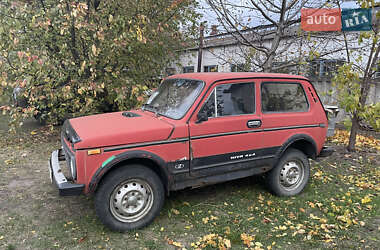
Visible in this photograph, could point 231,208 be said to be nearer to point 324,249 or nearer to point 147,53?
point 324,249

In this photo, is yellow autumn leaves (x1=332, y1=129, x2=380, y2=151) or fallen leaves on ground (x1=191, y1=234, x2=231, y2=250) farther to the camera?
yellow autumn leaves (x1=332, y1=129, x2=380, y2=151)

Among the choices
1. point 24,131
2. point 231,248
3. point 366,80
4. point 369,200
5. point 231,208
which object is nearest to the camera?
point 231,248

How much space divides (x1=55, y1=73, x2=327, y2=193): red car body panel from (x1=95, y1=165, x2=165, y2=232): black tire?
20 cm

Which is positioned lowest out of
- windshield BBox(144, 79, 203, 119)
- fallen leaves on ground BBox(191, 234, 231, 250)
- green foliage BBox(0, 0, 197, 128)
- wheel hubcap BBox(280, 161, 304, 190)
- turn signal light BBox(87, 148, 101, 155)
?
fallen leaves on ground BBox(191, 234, 231, 250)

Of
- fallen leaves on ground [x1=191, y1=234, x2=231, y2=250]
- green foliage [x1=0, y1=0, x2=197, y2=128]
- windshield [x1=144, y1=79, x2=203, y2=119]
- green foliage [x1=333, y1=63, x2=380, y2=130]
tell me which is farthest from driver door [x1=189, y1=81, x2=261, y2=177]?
green foliage [x1=333, y1=63, x2=380, y2=130]

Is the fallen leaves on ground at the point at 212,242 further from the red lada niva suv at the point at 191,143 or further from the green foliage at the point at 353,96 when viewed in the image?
the green foliage at the point at 353,96

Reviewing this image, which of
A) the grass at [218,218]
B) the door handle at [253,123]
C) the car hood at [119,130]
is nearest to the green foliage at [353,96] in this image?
the grass at [218,218]

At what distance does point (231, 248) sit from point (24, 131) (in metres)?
8.54

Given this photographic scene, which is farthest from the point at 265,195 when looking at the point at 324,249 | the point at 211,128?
the point at 211,128

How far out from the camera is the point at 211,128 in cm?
381

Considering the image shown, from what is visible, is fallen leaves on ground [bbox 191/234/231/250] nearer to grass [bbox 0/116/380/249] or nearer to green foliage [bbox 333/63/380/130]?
grass [bbox 0/116/380/249]

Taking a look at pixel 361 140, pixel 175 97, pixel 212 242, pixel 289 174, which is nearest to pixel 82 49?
pixel 175 97

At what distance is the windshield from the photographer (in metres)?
3.87

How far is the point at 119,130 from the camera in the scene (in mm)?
3443
